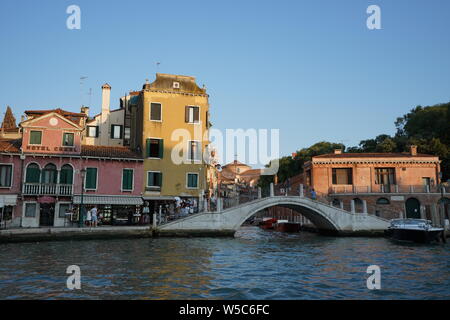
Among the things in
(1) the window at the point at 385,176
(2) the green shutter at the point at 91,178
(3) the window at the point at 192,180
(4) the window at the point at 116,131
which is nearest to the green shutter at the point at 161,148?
(3) the window at the point at 192,180

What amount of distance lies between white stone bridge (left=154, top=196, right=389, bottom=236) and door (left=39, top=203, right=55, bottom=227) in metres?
7.00

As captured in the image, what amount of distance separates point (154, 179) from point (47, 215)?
728cm

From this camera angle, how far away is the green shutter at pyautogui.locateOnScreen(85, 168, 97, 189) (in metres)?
25.1

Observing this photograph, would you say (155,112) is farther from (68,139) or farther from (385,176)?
(385,176)

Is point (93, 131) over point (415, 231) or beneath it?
over

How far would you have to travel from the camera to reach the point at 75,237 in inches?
826

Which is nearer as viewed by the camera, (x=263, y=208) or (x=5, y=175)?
(x=5, y=175)

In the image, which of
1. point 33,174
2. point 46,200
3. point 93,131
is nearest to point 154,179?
point 46,200

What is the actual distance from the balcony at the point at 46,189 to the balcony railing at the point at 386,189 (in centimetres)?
2140

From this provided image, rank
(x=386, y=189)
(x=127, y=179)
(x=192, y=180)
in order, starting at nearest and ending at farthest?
(x=127, y=179) < (x=192, y=180) < (x=386, y=189)

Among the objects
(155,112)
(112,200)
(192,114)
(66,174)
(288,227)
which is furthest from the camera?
(288,227)

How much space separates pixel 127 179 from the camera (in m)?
26.1

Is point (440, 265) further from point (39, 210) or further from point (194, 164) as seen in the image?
point (39, 210)

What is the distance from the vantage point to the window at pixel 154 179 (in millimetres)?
26969
